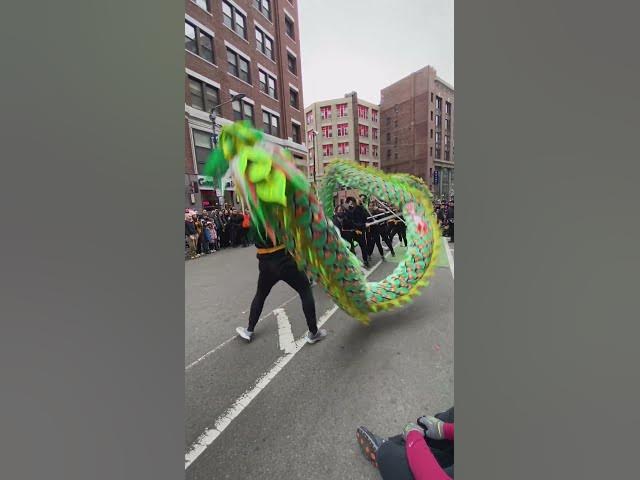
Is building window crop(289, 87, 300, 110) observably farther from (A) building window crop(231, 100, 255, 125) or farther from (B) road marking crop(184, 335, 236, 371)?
(B) road marking crop(184, 335, 236, 371)

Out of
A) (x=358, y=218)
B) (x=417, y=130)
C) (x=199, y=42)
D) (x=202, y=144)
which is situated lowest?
(x=358, y=218)

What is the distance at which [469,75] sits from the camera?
1.74 feet

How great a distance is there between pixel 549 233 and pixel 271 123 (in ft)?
49.4

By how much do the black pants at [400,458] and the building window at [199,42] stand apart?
10812mm

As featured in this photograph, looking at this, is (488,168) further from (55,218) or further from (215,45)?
(215,45)

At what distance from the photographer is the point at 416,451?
1.21 m

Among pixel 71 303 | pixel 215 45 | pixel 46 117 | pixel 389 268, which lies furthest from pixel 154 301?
pixel 215 45

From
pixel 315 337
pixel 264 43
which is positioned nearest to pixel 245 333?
pixel 315 337

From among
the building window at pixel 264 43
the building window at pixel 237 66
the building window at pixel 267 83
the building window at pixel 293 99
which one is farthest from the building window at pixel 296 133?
the building window at pixel 237 66

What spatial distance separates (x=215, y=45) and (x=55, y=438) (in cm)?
1178

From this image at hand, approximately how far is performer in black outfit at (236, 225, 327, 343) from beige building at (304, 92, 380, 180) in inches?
873

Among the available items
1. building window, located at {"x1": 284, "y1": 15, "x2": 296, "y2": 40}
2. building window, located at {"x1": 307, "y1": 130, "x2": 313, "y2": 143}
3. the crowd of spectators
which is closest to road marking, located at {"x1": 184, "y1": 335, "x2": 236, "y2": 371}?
the crowd of spectators

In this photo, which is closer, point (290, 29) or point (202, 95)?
point (202, 95)

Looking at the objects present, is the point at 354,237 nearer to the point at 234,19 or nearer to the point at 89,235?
the point at 89,235
